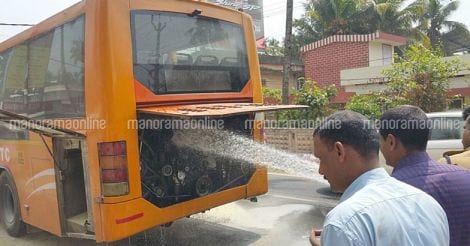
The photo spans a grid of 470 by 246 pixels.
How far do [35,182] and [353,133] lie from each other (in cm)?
473

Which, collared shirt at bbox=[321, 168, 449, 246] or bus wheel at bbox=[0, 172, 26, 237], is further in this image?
bus wheel at bbox=[0, 172, 26, 237]

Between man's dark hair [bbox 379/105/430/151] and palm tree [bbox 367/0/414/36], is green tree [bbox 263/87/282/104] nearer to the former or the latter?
palm tree [bbox 367/0/414/36]

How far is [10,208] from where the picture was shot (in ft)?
20.9

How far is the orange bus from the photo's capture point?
175 inches

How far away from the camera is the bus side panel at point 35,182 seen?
5.14m

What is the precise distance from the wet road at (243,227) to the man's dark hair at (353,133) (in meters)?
3.96

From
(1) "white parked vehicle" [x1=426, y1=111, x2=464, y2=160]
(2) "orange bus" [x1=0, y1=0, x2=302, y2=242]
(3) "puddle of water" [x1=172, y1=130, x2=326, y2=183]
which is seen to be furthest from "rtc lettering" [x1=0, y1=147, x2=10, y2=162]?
(1) "white parked vehicle" [x1=426, y1=111, x2=464, y2=160]

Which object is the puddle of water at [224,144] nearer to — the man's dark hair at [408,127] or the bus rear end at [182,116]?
the bus rear end at [182,116]

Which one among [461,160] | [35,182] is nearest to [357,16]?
[35,182]

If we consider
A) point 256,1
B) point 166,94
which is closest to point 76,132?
point 166,94

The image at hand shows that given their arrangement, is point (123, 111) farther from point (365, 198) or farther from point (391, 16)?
point (391, 16)

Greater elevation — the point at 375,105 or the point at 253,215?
the point at 375,105

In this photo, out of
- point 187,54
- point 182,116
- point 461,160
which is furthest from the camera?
point 187,54

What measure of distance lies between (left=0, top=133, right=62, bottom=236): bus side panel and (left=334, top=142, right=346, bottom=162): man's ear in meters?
4.10
